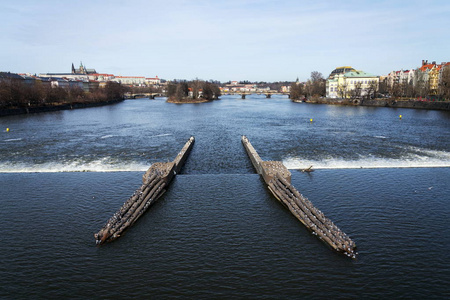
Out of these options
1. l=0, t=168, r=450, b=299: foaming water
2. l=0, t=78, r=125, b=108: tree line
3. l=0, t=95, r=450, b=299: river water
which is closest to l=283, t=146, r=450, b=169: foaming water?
l=0, t=95, r=450, b=299: river water

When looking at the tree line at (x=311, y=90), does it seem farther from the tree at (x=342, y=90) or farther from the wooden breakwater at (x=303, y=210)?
the wooden breakwater at (x=303, y=210)

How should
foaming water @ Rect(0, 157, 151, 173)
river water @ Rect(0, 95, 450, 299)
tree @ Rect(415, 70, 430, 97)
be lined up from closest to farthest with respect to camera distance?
river water @ Rect(0, 95, 450, 299) < foaming water @ Rect(0, 157, 151, 173) < tree @ Rect(415, 70, 430, 97)

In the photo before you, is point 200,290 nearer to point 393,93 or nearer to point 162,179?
point 162,179

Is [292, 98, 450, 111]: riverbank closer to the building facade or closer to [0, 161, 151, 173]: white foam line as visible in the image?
the building facade

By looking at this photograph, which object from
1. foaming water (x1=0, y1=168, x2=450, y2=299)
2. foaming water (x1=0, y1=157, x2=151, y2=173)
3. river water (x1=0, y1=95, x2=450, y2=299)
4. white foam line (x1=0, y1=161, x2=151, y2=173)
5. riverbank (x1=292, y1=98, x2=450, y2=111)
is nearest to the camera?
foaming water (x1=0, y1=168, x2=450, y2=299)

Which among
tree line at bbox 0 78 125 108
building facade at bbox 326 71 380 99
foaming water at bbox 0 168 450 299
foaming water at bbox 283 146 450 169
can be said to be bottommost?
foaming water at bbox 0 168 450 299

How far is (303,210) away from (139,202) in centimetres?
946

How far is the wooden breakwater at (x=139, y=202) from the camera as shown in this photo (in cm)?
1440

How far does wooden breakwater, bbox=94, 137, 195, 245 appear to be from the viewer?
47.2ft

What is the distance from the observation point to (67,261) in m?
12.7

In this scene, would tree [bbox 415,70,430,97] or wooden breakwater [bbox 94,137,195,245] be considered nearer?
wooden breakwater [bbox 94,137,195,245]

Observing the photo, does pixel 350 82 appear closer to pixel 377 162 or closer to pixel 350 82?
pixel 350 82

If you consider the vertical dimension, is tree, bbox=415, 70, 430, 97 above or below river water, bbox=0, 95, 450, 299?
above

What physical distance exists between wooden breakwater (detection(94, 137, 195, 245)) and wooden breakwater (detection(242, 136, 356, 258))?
24.3ft
